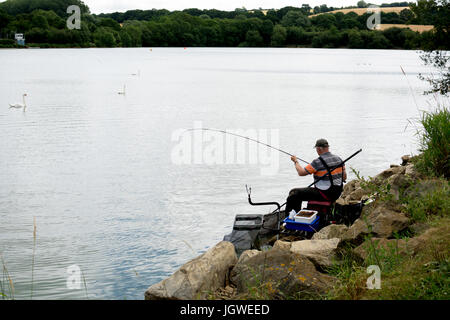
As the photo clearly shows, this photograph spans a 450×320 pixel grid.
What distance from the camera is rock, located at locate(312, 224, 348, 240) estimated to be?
19.8ft

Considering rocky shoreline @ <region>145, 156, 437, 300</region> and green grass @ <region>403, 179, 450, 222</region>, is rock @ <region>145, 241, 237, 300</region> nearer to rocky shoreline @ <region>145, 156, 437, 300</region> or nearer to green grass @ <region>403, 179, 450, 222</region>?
rocky shoreline @ <region>145, 156, 437, 300</region>

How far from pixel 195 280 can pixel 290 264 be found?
3.02 feet

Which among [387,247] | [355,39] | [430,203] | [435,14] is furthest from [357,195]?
[355,39]

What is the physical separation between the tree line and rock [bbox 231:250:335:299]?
94062 millimetres

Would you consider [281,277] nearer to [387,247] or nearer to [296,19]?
[387,247]

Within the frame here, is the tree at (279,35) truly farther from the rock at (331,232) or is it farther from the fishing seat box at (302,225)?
the rock at (331,232)

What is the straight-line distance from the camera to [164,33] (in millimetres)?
156125

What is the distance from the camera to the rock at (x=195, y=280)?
4855mm

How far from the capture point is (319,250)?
5.41 metres

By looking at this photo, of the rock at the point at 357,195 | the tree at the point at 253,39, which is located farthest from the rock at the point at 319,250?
the tree at the point at 253,39

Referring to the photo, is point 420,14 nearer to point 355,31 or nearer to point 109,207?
point 109,207

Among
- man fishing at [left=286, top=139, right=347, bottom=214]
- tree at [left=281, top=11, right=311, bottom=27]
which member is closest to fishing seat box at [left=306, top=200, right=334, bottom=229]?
man fishing at [left=286, top=139, right=347, bottom=214]

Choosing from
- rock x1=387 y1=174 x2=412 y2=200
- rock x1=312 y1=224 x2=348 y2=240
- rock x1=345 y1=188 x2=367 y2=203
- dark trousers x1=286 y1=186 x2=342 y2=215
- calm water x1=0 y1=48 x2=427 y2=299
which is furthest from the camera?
rock x1=345 y1=188 x2=367 y2=203
